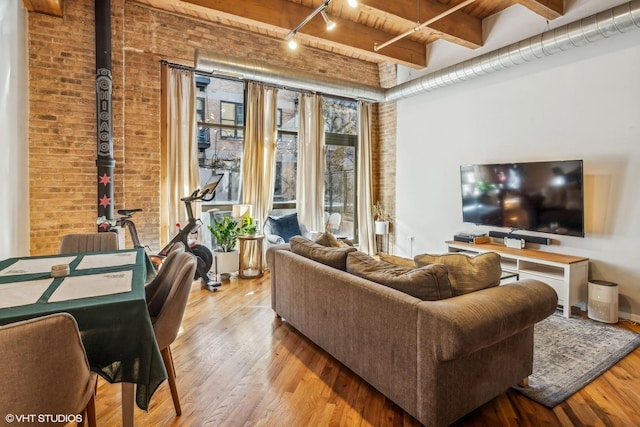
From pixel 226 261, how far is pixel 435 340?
11.8ft

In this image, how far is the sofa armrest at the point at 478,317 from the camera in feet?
5.50

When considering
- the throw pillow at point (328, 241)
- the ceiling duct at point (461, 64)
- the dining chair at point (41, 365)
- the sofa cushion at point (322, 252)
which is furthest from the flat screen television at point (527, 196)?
the dining chair at point (41, 365)

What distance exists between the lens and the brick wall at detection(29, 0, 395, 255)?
3.83 m

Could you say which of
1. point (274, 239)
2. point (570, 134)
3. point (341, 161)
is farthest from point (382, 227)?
point (570, 134)

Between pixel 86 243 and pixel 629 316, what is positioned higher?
pixel 86 243

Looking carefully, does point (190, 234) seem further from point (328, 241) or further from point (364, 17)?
point (364, 17)

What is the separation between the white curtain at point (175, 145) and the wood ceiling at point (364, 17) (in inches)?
36.8

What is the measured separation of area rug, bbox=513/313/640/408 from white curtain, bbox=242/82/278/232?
3892 millimetres

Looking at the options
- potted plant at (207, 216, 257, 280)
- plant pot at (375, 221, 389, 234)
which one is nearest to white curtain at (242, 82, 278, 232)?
potted plant at (207, 216, 257, 280)

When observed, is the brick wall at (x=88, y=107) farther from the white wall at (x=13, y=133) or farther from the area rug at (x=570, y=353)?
the area rug at (x=570, y=353)

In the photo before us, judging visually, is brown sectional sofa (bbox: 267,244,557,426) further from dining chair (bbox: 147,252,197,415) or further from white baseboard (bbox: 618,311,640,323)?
white baseboard (bbox: 618,311,640,323)

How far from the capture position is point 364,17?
466cm

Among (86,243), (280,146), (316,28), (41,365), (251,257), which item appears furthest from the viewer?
(280,146)

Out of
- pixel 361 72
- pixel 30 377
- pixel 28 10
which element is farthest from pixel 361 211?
pixel 30 377
